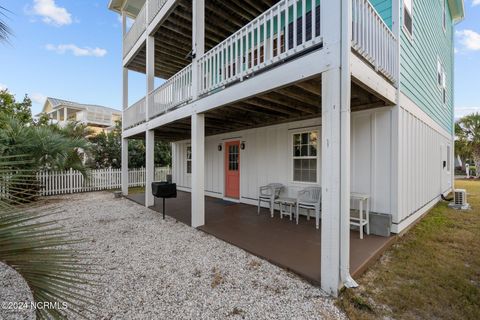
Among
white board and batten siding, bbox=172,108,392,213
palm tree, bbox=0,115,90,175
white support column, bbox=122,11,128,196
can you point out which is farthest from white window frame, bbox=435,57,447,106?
palm tree, bbox=0,115,90,175

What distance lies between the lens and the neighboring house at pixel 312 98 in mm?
2756

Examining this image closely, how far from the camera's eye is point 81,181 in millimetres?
10938

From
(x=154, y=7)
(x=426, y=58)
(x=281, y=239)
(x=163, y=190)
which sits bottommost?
(x=281, y=239)

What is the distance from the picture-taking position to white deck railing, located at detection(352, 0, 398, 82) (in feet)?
10.3

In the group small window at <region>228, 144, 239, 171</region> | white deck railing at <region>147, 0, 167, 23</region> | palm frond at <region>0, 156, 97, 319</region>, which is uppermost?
white deck railing at <region>147, 0, 167, 23</region>

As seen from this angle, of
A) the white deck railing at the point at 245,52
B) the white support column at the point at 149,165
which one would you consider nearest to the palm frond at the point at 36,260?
the white deck railing at the point at 245,52


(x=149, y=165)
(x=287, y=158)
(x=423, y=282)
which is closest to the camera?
(x=423, y=282)

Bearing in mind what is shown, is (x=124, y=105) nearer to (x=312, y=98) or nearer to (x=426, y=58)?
(x=312, y=98)

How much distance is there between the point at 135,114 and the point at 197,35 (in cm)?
474

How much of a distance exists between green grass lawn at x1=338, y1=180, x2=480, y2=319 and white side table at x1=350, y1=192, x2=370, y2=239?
0.57 metres

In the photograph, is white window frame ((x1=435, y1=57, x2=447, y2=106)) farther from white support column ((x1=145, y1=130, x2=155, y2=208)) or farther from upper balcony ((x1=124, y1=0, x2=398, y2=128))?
white support column ((x1=145, y1=130, x2=155, y2=208))

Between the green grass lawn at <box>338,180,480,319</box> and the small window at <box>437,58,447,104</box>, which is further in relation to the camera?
the small window at <box>437,58,447,104</box>

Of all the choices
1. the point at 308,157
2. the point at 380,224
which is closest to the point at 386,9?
the point at 308,157

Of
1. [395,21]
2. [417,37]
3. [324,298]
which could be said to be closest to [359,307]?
[324,298]
